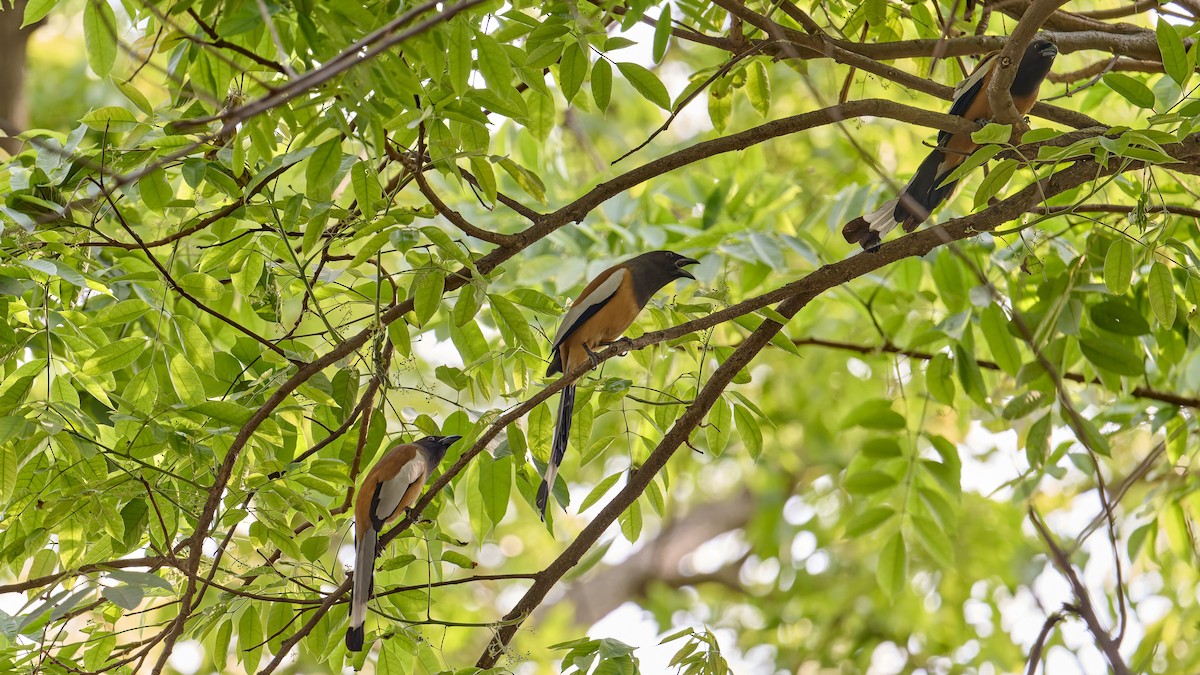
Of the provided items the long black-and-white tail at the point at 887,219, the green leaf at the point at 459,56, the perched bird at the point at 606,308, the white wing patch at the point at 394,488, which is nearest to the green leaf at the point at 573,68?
the green leaf at the point at 459,56

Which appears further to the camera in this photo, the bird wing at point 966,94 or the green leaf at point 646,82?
the bird wing at point 966,94

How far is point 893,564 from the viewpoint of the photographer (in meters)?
4.43

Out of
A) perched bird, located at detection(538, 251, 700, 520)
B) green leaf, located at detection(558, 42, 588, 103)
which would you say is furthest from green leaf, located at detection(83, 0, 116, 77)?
perched bird, located at detection(538, 251, 700, 520)

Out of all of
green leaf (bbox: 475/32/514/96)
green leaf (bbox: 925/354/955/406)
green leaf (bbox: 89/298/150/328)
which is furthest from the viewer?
green leaf (bbox: 925/354/955/406)

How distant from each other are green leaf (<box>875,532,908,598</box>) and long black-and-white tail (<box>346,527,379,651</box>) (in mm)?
2491

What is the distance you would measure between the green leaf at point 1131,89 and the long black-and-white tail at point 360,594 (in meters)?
2.32

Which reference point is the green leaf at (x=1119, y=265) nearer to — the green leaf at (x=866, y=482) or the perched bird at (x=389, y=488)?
the green leaf at (x=866, y=482)

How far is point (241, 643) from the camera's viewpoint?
2.90m

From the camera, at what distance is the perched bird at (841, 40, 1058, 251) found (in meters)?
3.14

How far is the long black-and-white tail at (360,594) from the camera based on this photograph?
266 centimetres

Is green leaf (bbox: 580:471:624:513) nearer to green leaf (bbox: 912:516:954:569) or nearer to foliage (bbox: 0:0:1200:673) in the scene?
foliage (bbox: 0:0:1200:673)

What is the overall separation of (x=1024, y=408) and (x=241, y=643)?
2823 mm

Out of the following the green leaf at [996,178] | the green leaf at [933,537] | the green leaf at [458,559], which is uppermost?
the green leaf at [933,537]

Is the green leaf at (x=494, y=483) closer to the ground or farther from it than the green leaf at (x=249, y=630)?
farther from it
